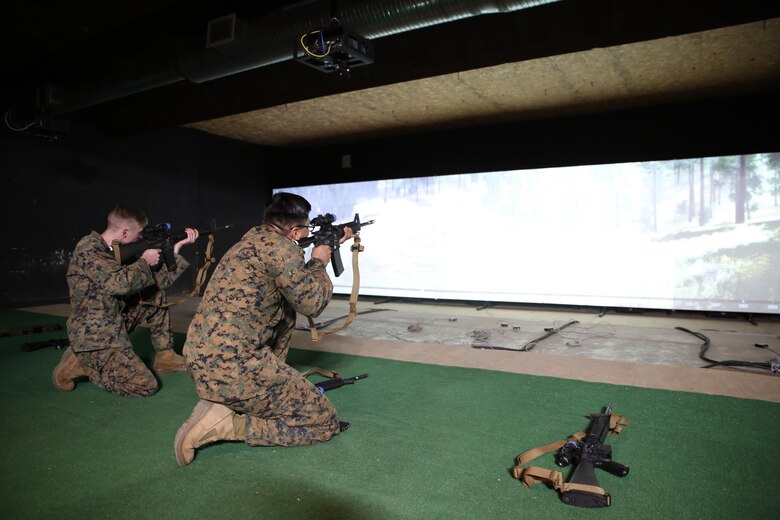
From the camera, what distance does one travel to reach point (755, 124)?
582 cm

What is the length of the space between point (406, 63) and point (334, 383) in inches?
116

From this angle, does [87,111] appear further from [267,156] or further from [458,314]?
[458,314]

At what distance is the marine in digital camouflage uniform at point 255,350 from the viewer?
7.39 feet

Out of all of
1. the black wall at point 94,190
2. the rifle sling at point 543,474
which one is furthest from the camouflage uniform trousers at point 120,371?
the black wall at point 94,190

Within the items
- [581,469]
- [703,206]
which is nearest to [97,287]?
[581,469]

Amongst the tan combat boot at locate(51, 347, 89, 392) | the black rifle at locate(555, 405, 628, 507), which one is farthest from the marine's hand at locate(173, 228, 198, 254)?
the black rifle at locate(555, 405, 628, 507)

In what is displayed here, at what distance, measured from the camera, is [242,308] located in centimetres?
229

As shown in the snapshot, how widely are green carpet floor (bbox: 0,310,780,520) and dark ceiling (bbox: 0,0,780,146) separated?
2604 millimetres

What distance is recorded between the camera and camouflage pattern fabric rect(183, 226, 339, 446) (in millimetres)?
2250

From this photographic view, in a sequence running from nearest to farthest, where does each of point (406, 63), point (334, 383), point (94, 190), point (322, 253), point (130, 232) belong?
point (322, 253)
point (334, 383)
point (130, 232)
point (406, 63)
point (94, 190)

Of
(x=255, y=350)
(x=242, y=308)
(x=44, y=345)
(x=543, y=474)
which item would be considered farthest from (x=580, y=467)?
(x=44, y=345)

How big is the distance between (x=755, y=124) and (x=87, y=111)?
8.95 meters

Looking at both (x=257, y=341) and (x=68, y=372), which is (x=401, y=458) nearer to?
(x=257, y=341)

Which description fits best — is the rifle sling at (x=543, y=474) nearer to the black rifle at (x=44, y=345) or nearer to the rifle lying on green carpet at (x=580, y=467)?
the rifle lying on green carpet at (x=580, y=467)
